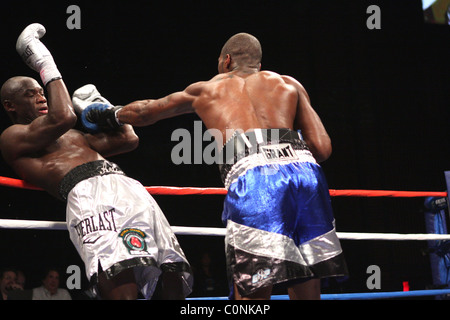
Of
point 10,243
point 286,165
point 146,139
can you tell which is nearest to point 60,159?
point 286,165

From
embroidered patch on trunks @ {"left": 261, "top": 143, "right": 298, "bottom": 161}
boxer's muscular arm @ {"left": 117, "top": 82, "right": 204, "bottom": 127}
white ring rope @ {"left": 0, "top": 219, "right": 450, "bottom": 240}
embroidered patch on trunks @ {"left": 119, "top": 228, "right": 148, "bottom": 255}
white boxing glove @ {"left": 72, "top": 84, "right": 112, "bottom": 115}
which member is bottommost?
embroidered patch on trunks @ {"left": 119, "top": 228, "right": 148, "bottom": 255}

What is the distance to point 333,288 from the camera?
505 cm

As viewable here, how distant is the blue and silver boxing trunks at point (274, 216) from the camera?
1.55m

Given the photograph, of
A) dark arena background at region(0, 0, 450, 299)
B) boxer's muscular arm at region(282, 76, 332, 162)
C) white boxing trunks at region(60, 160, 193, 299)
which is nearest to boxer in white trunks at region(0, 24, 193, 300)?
white boxing trunks at region(60, 160, 193, 299)

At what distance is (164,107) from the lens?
72.3 inches

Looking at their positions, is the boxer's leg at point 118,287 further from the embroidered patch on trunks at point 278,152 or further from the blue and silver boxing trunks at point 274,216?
the embroidered patch on trunks at point 278,152

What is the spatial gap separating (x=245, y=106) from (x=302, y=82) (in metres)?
3.79

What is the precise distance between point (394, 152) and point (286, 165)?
4.10 meters

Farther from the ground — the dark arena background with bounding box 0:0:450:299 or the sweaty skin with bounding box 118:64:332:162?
the dark arena background with bounding box 0:0:450:299

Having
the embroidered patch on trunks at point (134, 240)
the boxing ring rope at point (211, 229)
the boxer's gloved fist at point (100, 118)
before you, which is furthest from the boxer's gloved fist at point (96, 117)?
the embroidered patch on trunks at point (134, 240)

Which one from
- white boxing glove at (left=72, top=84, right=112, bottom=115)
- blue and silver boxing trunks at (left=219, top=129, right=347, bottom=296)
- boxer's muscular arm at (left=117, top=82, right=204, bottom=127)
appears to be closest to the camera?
blue and silver boxing trunks at (left=219, top=129, right=347, bottom=296)

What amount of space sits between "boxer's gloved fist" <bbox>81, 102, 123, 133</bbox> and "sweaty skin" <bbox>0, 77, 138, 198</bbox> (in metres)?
0.04

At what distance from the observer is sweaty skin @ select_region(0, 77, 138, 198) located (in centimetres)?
183

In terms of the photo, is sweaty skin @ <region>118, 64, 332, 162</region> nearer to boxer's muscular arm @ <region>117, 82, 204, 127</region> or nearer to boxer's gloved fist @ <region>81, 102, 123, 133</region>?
boxer's muscular arm @ <region>117, 82, 204, 127</region>
